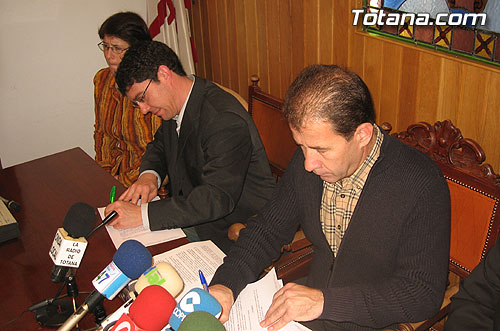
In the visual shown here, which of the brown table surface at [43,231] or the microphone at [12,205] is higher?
the microphone at [12,205]

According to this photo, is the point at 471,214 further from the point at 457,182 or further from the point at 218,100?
the point at 218,100

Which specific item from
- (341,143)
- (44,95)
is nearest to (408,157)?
(341,143)

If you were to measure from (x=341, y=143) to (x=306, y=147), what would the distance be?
0.10 m

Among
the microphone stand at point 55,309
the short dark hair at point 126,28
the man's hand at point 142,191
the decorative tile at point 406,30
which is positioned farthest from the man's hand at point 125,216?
the decorative tile at point 406,30

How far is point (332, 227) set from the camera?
62.2 inches

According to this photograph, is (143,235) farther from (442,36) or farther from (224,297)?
(442,36)

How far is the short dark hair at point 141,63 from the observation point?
6.48ft

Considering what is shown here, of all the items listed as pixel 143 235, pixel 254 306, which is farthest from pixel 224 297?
pixel 143 235

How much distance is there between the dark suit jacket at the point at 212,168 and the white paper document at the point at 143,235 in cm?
3

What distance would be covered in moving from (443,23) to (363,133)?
0.72 meters

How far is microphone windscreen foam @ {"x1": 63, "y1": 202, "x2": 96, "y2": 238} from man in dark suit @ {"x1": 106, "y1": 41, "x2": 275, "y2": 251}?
46cm

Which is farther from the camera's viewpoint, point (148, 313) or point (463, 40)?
point (463, 40)

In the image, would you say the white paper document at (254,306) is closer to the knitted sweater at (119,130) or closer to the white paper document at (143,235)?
the white paper document at (143,235)

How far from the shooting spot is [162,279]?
1137 mm
